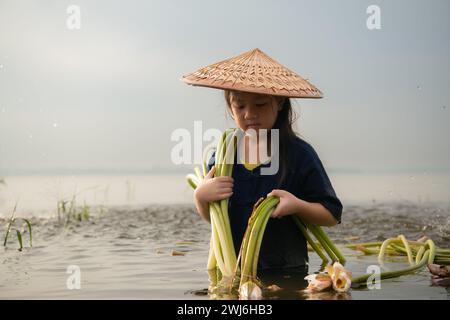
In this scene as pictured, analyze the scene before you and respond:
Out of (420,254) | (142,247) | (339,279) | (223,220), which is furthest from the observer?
(142,247)

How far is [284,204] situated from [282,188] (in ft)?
1.11

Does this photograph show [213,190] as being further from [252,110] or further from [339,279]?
[339,279]

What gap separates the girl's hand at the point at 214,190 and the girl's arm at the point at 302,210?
0.32 meters

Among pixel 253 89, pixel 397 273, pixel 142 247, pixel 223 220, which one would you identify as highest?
pixel 253 89

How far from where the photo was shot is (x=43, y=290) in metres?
4.23

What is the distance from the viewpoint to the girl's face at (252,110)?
4.24 m

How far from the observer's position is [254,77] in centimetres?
413

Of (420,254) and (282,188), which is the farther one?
(420,254)

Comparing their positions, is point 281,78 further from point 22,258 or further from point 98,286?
point 22,258

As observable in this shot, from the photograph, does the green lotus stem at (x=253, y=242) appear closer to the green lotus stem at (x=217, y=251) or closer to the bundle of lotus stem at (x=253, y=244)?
the bundle of lotus stem at (x=253, y=244)

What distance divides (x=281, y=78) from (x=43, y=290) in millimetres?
1881

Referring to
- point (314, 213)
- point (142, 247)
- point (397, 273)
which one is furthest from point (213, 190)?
point (142, 247)

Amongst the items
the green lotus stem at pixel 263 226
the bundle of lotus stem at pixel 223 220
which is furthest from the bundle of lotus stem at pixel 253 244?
the bundle of lotus stem at pixel 223 220
